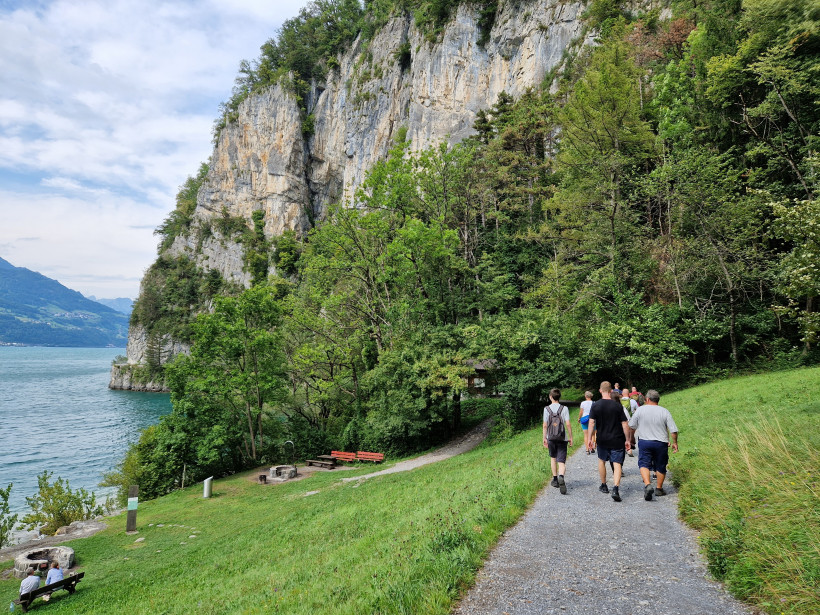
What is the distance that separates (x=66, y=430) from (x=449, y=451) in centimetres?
4216

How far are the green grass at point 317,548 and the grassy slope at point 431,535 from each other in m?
0.04

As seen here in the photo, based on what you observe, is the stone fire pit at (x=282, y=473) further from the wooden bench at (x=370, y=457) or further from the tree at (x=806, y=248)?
the tree at (x=806, y=248)

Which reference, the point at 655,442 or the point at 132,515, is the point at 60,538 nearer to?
the point at 132,515

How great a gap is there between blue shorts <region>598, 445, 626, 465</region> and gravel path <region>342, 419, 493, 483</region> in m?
11.1

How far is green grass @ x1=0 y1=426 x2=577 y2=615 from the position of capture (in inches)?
179

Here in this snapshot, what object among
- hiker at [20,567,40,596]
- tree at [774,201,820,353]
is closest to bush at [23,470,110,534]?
hiker at [20,567,40,596]

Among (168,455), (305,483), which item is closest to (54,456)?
(168,455)

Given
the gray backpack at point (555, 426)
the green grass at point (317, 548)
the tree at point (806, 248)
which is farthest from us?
the tree at point (806, 248)

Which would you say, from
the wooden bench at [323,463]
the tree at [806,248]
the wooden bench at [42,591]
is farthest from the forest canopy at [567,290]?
the wooden bench at [42,591]

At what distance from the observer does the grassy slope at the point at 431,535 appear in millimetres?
4000

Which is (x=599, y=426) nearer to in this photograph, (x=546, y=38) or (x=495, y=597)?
(x=495, y=597)

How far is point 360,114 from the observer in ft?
233

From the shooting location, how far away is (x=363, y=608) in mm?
4055

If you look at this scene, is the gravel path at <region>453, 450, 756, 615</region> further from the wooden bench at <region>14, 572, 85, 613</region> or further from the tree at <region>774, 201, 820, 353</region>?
the wooden bench at <region>14, 572, 85, 613</region>
